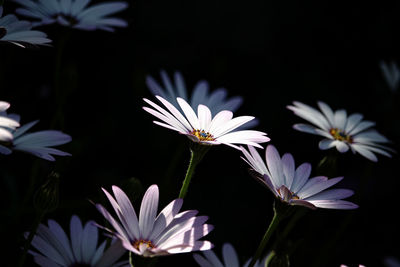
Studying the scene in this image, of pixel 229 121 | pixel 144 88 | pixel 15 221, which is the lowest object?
pixel 15 221

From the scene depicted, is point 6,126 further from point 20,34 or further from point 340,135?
point 340,135

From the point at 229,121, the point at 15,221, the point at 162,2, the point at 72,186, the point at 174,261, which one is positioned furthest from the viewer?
the point at 162,2

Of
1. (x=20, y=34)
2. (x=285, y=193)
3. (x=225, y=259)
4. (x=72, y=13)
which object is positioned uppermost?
(x=72, y=13)

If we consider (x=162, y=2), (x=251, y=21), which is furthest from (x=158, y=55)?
(x=251, y=21)

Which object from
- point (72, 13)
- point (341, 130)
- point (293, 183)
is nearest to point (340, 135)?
point (341, 130)

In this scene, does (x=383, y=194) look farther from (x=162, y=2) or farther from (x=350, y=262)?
(x=162, y=2)

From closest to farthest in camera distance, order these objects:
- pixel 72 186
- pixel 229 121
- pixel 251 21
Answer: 1. pixel 229 121
2. pixel 72 186
3. pixel 251 21

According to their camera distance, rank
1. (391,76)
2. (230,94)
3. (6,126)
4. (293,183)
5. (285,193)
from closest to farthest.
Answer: (6,126)
(285,193)
(293,183)
(391,76)
(230,94)
